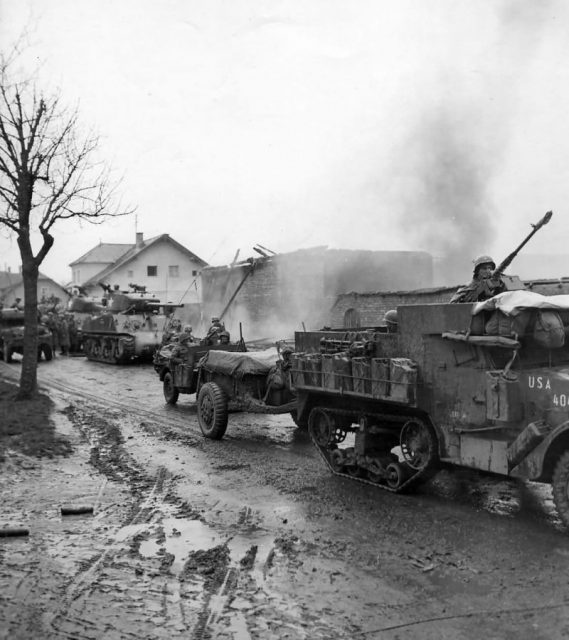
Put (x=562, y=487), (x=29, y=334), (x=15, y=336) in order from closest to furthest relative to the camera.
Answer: (x=562, y=487)
(x=29, y=334)
(x=15, y=336)

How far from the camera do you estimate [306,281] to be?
2884 centimetres

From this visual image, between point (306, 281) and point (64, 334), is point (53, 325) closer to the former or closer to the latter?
point (64, 334)

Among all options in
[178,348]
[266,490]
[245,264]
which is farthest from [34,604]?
[245,264]

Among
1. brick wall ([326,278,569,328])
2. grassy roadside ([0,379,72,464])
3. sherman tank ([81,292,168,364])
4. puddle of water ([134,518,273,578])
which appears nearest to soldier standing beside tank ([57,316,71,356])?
sherman tank ([81,292,168,364])

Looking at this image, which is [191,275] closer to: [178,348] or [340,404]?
[178,348]

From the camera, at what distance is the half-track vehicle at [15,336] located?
26594 mm

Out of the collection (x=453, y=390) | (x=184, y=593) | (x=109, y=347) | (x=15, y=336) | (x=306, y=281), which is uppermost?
(x=306, y=281)

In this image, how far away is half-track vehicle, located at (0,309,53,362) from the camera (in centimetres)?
2659

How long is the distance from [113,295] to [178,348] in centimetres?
1448

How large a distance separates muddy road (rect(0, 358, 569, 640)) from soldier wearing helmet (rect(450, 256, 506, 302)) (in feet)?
6.58

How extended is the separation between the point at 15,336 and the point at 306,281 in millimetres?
10594

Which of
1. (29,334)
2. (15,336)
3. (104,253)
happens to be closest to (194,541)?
(29,334)

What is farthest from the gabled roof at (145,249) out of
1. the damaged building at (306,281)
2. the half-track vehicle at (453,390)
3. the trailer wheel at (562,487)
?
the trailer wheel at (562,487)

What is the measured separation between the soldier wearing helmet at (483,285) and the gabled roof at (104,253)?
62528mm
